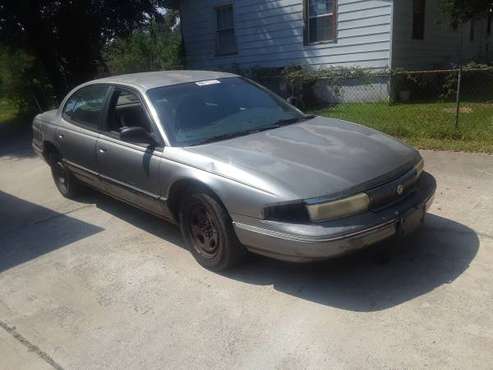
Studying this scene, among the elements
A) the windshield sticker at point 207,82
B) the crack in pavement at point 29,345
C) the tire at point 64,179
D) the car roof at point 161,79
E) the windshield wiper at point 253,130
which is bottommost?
the crack in pavement at point 29,345

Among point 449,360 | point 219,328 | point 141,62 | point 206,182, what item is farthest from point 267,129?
point 141,62

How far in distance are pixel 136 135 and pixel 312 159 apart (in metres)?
1.57

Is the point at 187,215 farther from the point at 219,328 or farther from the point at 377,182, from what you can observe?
the point at 377,182

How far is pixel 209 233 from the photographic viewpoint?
3.80 meters

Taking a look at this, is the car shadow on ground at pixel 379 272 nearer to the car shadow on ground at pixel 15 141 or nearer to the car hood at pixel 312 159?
the car hood at pixel 312 159

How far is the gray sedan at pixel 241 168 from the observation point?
124 inches

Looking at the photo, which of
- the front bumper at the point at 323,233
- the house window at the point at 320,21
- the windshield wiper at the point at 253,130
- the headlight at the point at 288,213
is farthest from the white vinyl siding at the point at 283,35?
the headlight at the point at 288,213

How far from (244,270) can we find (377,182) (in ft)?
4.22

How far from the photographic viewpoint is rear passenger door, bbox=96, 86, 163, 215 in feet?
13.5

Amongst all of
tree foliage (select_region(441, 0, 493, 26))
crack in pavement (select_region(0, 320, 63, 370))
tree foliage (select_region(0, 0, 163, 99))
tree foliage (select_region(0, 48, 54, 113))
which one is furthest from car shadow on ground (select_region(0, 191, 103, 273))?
tree foliage (select_region(0, 48, 54, 113))

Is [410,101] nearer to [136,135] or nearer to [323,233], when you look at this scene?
[136,135]

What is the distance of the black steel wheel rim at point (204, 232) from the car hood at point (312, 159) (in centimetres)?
41

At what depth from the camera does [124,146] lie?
14.6ft

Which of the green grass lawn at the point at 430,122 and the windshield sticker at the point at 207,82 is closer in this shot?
the windshield sticker at the point at 207,82
